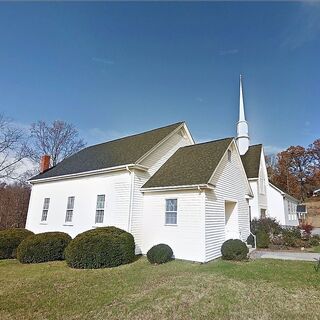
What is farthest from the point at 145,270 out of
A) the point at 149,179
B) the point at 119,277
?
the point at 149,179

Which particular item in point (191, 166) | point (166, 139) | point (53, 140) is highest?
point (53, 140)

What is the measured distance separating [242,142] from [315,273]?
21.0 m

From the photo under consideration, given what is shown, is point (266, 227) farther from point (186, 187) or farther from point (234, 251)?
point (186, 187)

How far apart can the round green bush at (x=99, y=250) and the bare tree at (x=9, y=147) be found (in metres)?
21.8

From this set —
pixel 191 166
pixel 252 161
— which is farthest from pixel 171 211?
pixel 252 161

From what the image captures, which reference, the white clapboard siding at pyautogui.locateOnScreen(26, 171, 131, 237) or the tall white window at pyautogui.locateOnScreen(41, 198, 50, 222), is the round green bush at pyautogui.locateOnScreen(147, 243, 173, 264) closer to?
the white clapboard siding at pyautogui.locateOnScreen(26, 171, 131, 237)

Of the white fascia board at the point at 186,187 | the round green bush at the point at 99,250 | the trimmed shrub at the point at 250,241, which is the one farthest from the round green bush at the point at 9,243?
the trimmed shrub at the point at 250,241

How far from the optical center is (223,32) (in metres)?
14.9

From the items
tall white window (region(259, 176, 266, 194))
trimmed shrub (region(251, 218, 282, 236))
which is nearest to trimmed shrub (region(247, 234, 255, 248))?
trimmed shrub (region(251, 218, 282, 236))

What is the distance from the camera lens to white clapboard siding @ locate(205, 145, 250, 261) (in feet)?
39.5

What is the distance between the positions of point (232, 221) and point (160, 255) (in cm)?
674

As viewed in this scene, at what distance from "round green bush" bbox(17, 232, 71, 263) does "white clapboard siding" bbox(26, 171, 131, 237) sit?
Result: 235 centimetres

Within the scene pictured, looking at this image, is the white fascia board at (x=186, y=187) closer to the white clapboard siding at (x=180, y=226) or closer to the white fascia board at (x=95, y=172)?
the white clapboard siding at (x=180, y=226)

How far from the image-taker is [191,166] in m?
13.8
